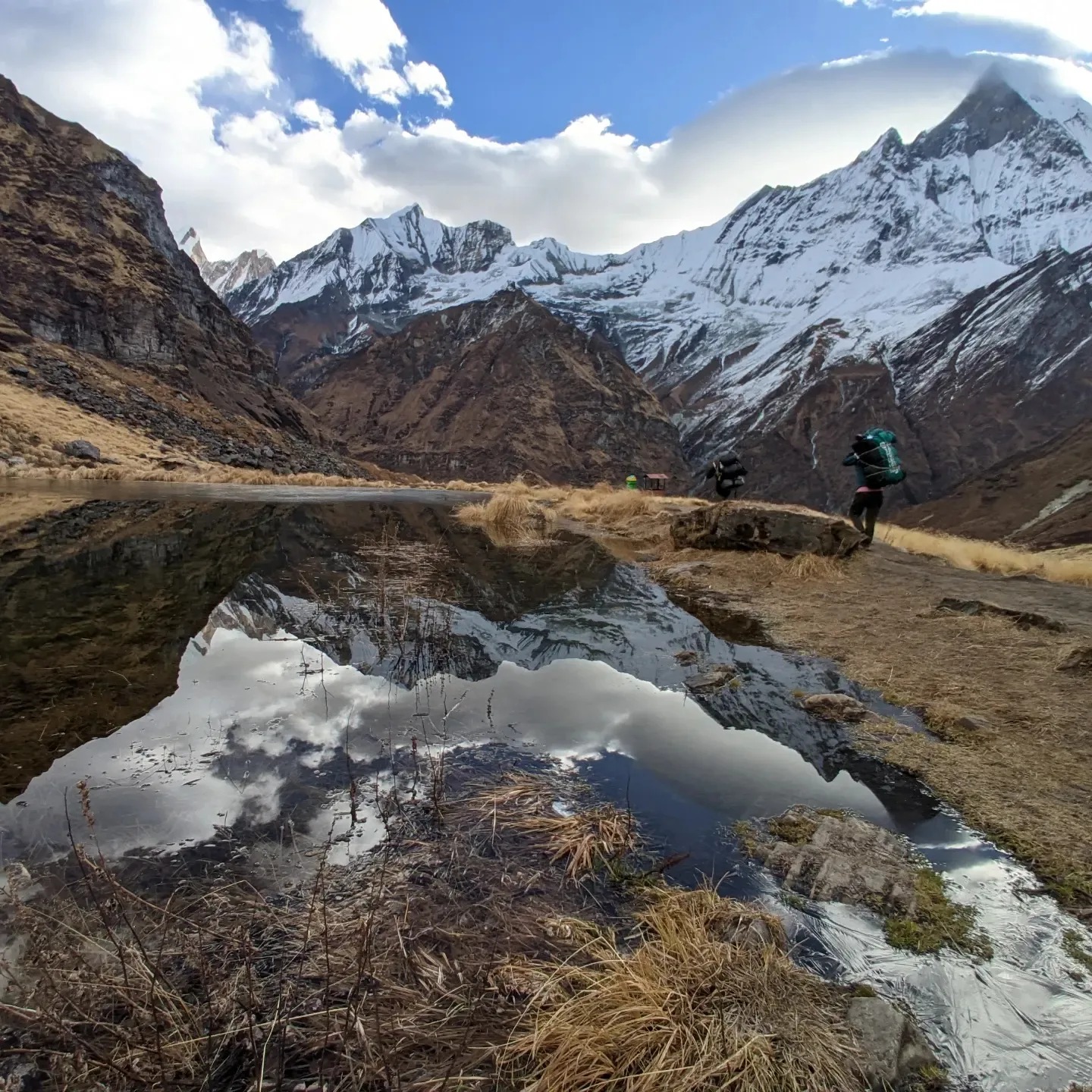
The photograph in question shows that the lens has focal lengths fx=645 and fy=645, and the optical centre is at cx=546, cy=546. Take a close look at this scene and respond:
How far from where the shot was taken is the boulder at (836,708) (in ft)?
15.8

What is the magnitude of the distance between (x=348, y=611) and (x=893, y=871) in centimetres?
587

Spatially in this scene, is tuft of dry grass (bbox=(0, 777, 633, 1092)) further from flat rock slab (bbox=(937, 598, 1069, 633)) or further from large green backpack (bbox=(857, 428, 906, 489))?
large green backpack (bbox=(857, 428, 906, 489))

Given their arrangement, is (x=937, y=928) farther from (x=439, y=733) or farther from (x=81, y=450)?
(x=81, y=450)

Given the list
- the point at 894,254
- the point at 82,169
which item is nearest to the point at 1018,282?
the point at 894,254

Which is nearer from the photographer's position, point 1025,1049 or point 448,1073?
point 448,1073

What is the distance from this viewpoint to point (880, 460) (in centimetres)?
1148

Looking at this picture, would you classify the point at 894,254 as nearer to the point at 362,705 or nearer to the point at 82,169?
the point at 82,169

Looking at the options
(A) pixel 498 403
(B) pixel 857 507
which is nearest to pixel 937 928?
(B) pixel 857 507

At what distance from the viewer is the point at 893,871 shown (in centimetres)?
291

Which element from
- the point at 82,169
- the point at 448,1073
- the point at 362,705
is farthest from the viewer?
the point at 82,169

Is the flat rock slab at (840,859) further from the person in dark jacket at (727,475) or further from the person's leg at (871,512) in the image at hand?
the person in dark jacket at (727,475)

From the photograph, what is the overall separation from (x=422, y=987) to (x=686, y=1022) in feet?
2.77

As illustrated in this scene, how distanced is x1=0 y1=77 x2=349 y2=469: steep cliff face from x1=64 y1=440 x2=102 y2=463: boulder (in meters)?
12.2

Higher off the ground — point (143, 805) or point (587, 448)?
point (587, 448)
